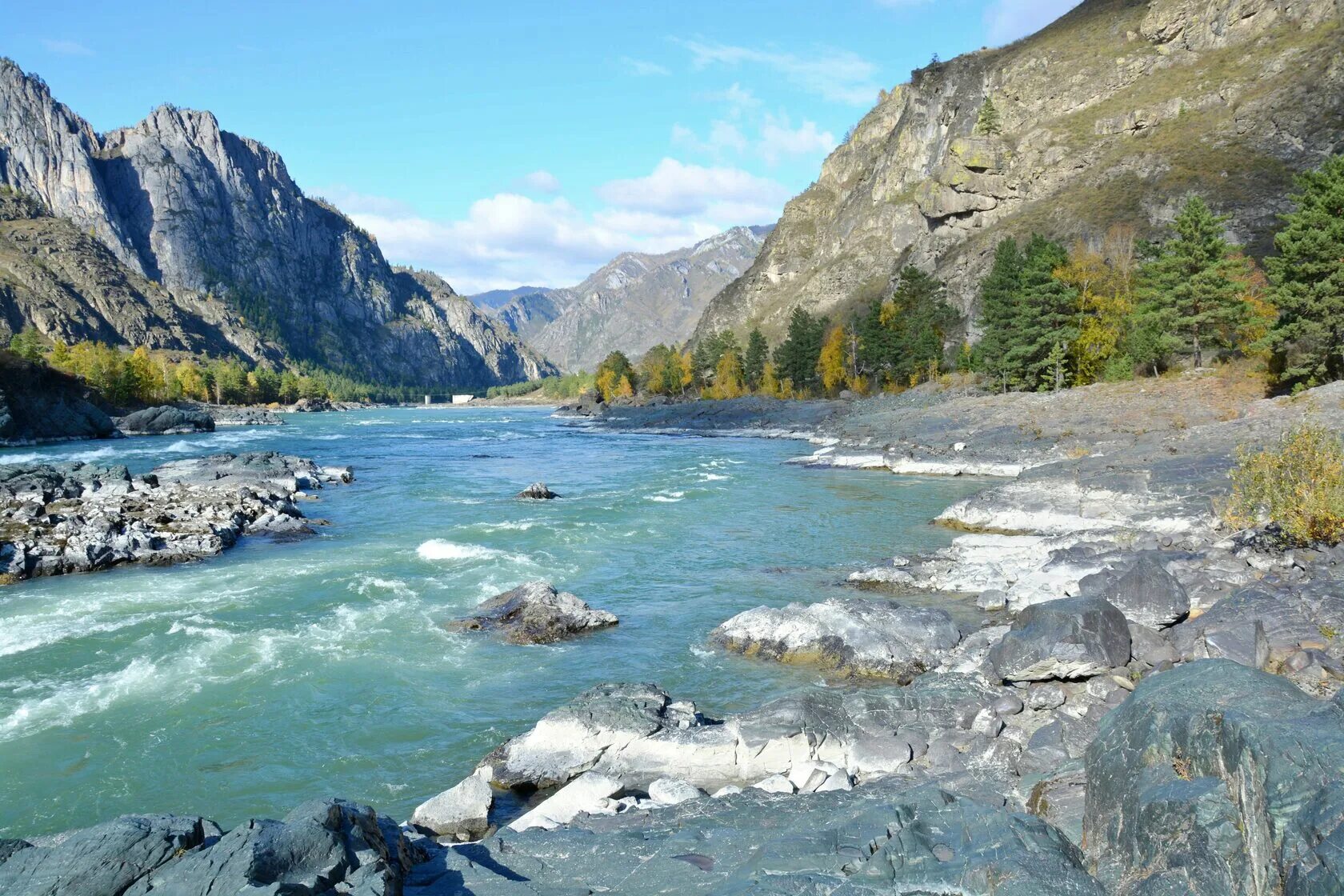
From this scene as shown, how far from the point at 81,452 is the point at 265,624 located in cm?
6446

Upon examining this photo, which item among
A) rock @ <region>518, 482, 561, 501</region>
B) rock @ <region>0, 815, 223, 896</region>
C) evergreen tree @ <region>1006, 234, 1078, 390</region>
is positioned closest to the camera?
rock @ <region>0, 815, 223, 896</region>

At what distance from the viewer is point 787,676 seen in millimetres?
15492

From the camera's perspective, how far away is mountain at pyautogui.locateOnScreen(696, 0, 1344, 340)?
86812mm

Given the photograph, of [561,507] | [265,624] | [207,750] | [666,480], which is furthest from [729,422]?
[207,750]

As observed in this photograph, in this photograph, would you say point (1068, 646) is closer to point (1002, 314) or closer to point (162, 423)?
point (1002, 314)

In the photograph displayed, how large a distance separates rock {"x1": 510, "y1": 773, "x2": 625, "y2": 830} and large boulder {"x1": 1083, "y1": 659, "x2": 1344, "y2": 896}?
601 cm

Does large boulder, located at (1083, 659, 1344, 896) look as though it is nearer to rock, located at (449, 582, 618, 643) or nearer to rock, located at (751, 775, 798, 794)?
rock, located at (751, 775, 798, 794)

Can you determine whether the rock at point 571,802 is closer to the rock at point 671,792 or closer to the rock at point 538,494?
the rock at point 671,792

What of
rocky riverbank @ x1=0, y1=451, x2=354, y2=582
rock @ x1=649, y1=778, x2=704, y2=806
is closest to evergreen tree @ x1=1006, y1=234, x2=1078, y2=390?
rocky riverbank @ x1=0, y1=451, x2=354, y2=582

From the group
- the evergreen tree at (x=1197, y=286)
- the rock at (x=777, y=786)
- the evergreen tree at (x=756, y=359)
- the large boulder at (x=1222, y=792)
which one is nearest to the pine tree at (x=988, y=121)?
the evergreen tree at (x=756, y=359)

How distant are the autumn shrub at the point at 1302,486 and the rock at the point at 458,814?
1815 cm

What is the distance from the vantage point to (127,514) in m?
30.9

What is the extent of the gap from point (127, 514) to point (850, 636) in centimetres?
3020

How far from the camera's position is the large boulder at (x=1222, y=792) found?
5.31m
